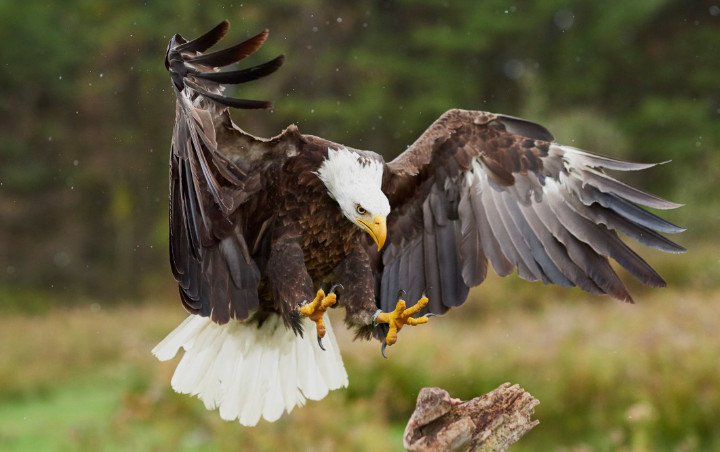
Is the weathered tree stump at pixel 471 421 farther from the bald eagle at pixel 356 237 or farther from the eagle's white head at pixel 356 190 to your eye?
the eagle's white head at pixel 356 190

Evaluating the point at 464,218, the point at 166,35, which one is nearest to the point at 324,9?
the point at 166,35

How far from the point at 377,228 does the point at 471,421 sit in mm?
718

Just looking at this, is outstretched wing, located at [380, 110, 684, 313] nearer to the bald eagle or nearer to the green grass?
the bald eagle

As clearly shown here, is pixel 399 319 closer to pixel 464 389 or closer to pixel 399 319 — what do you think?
pixel 399 319

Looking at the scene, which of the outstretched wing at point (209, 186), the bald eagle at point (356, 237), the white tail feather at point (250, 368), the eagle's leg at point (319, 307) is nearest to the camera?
the outstretched wing at point (209, 186)

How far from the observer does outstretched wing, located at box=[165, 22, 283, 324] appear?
277 cm

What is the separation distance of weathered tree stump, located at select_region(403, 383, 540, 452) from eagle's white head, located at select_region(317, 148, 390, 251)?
1.92 feet

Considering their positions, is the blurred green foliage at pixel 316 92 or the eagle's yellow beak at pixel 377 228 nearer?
the eagle's yellow beak at pixel 377 228

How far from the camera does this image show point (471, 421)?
289 centimetres

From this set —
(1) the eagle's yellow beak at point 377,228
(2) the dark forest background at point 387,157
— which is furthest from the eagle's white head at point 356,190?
(2) the dark forest background at point 387,157

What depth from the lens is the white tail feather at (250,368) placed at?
3.82 meters

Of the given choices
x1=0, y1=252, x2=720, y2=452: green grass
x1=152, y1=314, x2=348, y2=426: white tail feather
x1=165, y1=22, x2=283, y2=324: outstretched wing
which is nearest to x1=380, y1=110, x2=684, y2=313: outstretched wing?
x1=152, y1=314, x2=348, y2=426: white tail feather

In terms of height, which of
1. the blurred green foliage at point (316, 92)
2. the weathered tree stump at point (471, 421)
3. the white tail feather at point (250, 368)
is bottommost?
the blurred green foliage at point (316, 92)

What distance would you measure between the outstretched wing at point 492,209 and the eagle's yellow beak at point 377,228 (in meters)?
0.51
